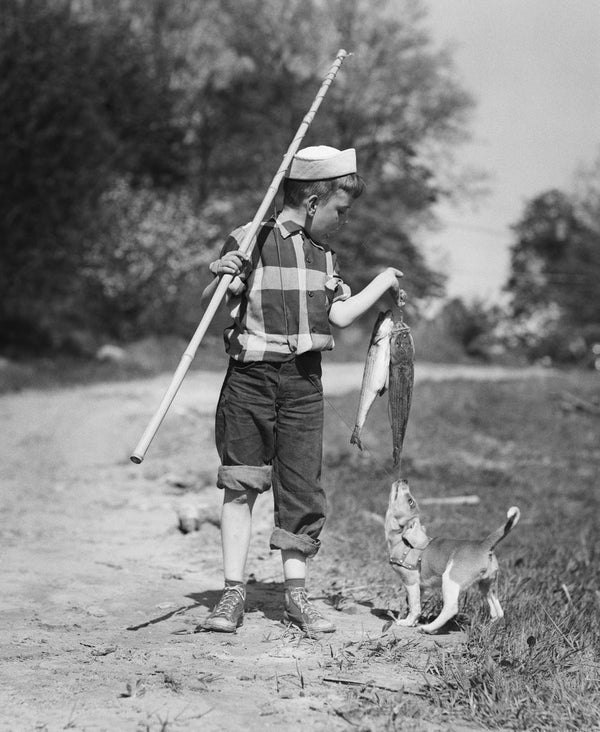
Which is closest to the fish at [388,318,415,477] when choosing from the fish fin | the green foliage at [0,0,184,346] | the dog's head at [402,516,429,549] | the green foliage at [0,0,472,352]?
the fish fin

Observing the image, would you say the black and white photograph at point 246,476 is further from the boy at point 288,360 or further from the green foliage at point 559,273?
the green foliage at point 559,273

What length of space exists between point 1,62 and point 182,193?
35.5 feet

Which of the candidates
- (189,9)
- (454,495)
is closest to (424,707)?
(454,495)

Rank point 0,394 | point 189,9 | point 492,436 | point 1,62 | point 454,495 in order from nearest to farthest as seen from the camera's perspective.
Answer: point 454,495 → point 492,436 → point 0,394 → point 1,62 → point 189,9

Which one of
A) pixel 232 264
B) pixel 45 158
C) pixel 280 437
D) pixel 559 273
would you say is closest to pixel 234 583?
pixel 280 437

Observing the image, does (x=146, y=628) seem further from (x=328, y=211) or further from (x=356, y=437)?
(x=328, y=211)

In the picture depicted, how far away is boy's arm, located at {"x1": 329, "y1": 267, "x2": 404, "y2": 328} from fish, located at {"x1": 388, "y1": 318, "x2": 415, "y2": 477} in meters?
0.17

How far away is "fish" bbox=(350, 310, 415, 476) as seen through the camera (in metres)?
3.86

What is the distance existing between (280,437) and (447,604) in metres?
0.97

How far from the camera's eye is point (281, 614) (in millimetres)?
4219

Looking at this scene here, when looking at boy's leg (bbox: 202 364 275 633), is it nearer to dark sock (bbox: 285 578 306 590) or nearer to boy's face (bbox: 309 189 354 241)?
dark sock (bbox: 285 578 306 590)

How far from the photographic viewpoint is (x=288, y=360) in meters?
3.96

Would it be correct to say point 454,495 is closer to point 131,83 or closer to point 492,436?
point 492,436

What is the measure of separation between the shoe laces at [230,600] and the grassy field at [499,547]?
1.97ft
